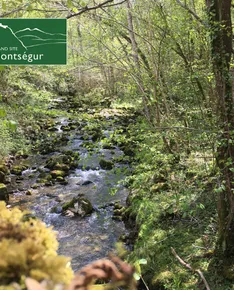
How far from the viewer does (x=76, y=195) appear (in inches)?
322

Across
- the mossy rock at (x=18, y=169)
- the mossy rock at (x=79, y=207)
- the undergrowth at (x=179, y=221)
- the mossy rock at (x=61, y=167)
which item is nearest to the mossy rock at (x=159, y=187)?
the undergrowth at (x=179, y=221)

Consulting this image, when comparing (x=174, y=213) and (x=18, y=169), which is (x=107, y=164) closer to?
(x=18, y=169)

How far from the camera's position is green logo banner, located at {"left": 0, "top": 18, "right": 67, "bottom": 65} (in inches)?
96.6

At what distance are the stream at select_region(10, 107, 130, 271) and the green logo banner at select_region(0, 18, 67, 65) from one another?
2483 mm

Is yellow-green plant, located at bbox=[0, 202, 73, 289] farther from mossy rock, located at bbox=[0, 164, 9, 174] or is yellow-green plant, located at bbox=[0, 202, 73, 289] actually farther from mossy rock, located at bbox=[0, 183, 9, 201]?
mossy rock, located at bbox=[0, 164, 9, 174]

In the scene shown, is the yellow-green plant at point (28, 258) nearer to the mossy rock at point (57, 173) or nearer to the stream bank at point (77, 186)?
the stream bank at point (77, 186)

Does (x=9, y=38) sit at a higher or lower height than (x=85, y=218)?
higher

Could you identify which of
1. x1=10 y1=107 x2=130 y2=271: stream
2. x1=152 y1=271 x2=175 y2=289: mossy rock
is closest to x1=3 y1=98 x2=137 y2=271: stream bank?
x1=10 y1=107 x2=130 y2=271: stream

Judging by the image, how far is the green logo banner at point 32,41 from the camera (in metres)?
2.45

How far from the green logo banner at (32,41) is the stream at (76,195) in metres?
2.48

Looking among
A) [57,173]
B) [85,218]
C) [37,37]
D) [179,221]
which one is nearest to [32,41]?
[37,37]

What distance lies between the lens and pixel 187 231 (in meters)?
4.47

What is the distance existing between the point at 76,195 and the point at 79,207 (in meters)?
1.08

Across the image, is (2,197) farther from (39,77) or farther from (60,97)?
(60,97)
